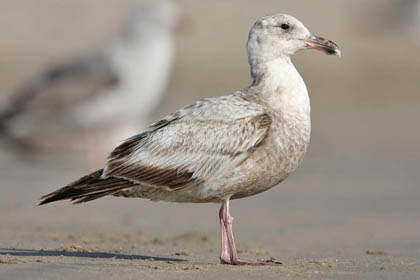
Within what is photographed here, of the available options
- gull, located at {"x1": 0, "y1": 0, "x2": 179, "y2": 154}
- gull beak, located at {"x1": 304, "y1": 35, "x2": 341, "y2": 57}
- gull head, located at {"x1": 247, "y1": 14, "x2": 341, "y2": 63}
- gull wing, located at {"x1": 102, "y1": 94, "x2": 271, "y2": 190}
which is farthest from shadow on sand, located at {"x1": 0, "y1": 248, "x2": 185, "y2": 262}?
gull, located at {"x1": 0, "y1": 0, "x2": 179, "y2": 154}

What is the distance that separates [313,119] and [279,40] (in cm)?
1089

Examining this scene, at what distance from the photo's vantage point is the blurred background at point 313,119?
949 centimetres

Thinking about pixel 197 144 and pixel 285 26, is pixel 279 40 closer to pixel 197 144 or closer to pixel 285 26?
pixel 285 26

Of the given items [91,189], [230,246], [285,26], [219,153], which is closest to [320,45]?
[285,26]

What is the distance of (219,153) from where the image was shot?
22.2 ft

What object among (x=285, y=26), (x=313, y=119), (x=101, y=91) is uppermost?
(x=313, y=119)

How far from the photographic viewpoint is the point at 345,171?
1344 cm

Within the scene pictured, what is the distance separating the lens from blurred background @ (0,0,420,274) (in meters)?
9.49

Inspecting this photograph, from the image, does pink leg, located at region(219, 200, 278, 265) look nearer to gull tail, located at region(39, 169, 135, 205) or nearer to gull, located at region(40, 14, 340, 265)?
gull, located at region(40, 14, 340, 265)

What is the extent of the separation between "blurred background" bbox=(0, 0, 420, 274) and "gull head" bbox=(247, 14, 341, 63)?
1.66 m

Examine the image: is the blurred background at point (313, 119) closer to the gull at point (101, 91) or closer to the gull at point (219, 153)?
the gull at point (101, 91)

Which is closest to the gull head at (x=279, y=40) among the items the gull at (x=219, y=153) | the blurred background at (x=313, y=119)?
the gull at (x=219, y=153)

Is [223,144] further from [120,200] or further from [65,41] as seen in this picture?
[65,41]

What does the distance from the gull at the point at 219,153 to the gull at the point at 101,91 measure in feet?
20.4
